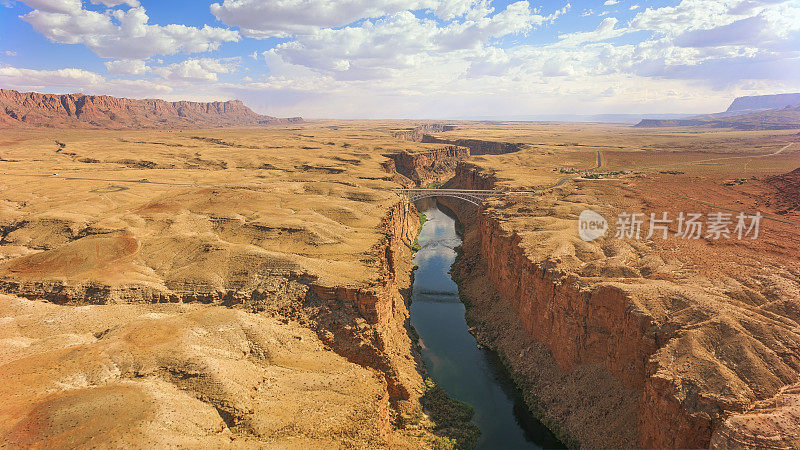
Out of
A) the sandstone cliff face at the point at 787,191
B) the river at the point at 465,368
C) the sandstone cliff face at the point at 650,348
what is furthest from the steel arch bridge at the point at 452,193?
the sandstone cliff face at the point at 787,191

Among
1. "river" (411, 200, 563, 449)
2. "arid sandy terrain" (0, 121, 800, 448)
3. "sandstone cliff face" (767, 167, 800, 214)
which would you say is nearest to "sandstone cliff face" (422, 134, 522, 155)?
"sandstone cliff face" (767, 167, 800, 214)

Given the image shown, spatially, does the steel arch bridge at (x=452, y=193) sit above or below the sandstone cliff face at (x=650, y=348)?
above

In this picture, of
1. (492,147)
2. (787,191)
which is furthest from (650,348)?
(492,147)

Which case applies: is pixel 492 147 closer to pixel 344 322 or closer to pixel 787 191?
pixel 787 191

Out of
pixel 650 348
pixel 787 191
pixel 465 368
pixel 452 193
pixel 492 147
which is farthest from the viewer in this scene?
pixel 492 147

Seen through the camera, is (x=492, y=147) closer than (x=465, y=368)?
No

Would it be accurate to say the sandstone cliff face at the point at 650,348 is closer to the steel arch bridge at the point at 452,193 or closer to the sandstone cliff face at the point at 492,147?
the steel arch bridge at the point at 452,193

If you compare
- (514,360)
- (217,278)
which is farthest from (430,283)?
(217,278)

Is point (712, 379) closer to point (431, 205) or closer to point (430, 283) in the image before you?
point (430, 283)
